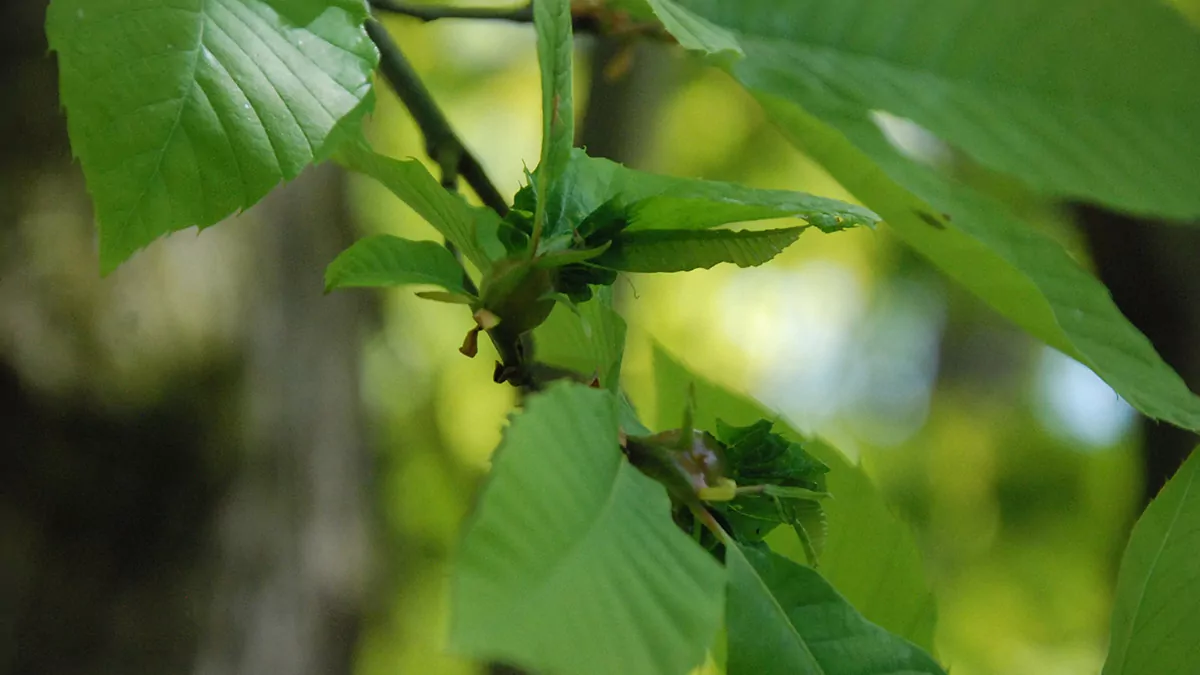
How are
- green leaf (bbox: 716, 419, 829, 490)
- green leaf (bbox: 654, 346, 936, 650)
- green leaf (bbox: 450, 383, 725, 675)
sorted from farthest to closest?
1. green leaf (bbox: 654, 346, 936, 650)
2. green leaf (bbox: 716, 419, 829, 490)
3. green leaf (bbox: 450, 383, 725, 675)

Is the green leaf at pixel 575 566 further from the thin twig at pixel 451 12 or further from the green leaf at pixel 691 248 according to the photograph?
the thin twig at pixel 451 12

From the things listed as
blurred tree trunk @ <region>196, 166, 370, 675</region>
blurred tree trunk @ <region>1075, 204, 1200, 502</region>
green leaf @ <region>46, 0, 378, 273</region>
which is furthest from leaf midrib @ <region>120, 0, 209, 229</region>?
blurred tree trunk @ <region>1075, 204, 1200, 502</region>

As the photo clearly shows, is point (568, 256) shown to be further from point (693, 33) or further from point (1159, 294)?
point (1159, 294)

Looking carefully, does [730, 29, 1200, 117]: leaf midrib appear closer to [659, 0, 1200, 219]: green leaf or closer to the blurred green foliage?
[659, 0, 1200, 219]: green leaf

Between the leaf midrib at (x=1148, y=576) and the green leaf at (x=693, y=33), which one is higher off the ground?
the green leaf at (x=693, y=33)

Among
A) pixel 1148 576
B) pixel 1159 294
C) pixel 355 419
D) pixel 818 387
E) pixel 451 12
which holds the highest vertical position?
pixel 451 12

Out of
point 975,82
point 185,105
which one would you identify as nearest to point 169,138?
point 185,105

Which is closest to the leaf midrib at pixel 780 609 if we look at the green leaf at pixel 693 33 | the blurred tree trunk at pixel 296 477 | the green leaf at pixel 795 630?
the green leaf at pixel 795 630
